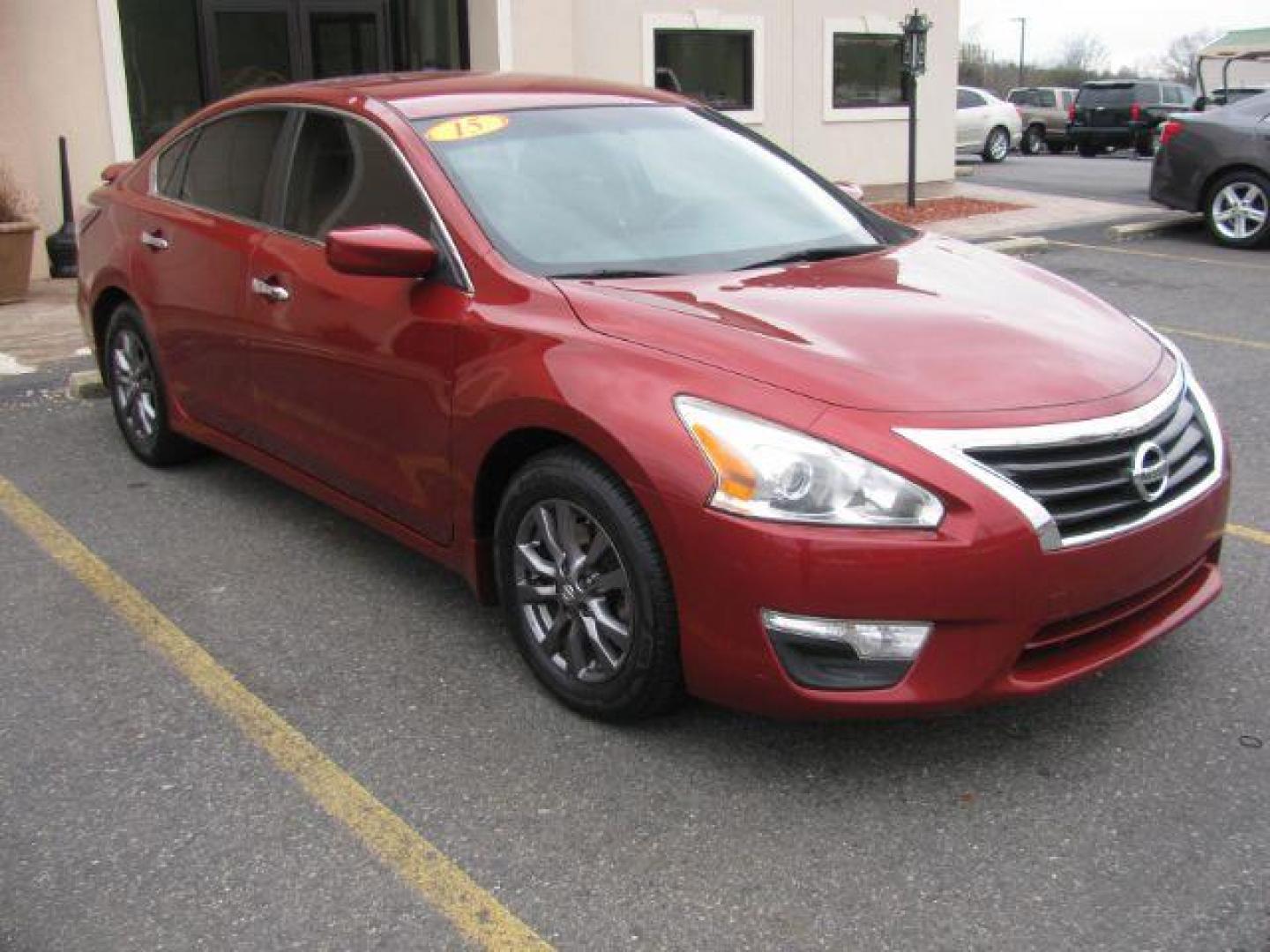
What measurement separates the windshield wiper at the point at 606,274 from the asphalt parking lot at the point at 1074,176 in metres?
12.6

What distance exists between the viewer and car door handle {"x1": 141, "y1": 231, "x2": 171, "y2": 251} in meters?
5.19

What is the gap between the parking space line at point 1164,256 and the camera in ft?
36.0

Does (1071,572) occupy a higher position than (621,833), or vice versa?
(1071,572)

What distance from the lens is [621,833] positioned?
118 inches

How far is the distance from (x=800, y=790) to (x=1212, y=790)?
959 mm

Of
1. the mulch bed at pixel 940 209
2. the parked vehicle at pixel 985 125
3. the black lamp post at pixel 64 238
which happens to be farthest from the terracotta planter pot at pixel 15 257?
the parked vehicle at pixel 985 125

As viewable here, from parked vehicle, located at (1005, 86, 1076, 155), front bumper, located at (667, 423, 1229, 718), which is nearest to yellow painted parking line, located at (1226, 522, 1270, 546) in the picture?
front bumper, located at (667, 423, 1229, 718)

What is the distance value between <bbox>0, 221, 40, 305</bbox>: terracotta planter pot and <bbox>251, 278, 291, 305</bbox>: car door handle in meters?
5.89

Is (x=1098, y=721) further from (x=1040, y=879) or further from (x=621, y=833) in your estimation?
(x=621, y=833)

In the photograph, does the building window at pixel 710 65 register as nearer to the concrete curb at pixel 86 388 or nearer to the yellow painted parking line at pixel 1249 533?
the concrete curb at pixel 86 388

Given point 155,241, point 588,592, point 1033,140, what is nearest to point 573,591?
point 588,592

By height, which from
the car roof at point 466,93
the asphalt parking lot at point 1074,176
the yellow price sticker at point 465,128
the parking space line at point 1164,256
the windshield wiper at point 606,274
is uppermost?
the car roof at point 466,93

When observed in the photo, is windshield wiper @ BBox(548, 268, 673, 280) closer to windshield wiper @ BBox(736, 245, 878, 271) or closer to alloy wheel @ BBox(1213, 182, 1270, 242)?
windshield wiper @ BBox(736, 245, 878, 271)

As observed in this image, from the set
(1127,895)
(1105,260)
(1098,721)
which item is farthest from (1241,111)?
(1127,895)
